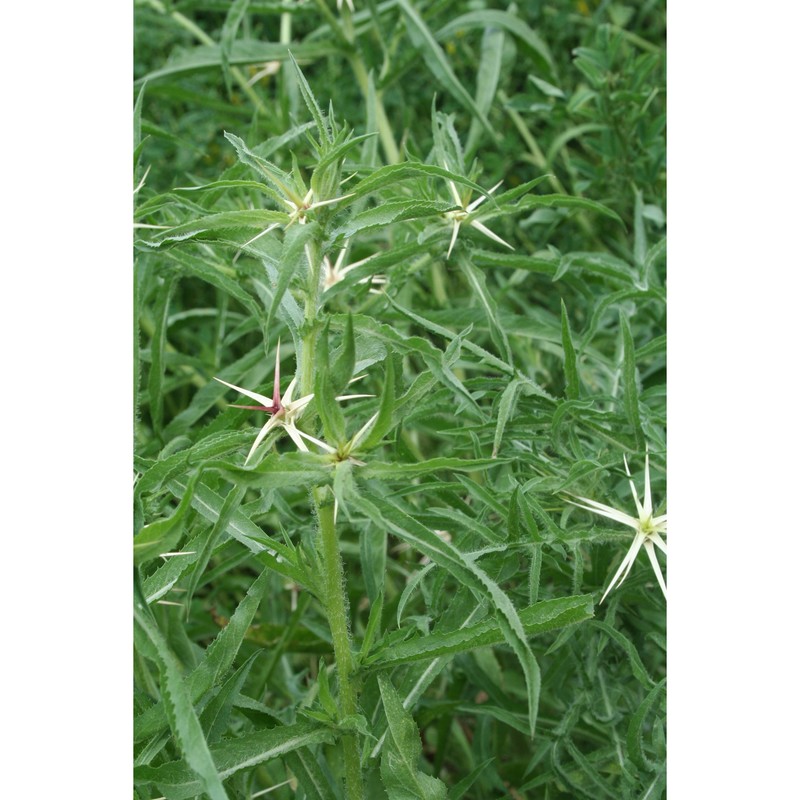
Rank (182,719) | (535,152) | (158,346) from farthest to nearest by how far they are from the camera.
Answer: (535,152), (158,346), (182,719)

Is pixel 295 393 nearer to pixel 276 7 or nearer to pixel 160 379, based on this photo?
pixel 160 379

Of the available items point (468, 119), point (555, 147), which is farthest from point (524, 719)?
point (468, 119)

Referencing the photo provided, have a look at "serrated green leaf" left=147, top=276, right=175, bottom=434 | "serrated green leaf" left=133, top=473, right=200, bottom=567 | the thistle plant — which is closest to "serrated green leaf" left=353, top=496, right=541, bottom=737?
the thistle plant

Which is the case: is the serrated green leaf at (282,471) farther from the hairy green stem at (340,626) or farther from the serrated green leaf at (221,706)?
the serrated green leaf at (221,706)

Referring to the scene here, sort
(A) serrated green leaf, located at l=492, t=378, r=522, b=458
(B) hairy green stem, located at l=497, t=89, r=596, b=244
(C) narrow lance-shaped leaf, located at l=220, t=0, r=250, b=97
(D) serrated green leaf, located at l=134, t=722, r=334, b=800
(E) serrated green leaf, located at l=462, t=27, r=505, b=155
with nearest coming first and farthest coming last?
(D) serrated green leaf, located at l=134, t=722, r=334, b=800
(A) serrated green leaf, located at l=492, t=378, r=522, b=458
(C) narrow lance-shaped leaf, located at l=220, t=0, r=250, b=97
(E) serrated green leaf, located at l=462, t=27, r=505, b=155
(B) hairy green stem, located at l=497, t=89, r=596, b=244

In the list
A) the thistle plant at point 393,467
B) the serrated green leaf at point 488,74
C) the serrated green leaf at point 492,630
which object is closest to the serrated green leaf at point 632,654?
the thistle plant at point 393,467

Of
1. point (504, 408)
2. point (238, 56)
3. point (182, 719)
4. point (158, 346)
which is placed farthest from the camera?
point (238, 56)

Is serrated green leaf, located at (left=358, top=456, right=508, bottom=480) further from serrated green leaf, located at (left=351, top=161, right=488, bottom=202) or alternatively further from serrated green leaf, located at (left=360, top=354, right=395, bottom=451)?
serrated green leaf, located at (left=351, top=161, right=488, bottom=202)

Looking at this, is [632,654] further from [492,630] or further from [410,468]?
[410,468]

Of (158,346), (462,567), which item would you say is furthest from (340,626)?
(158,346)
